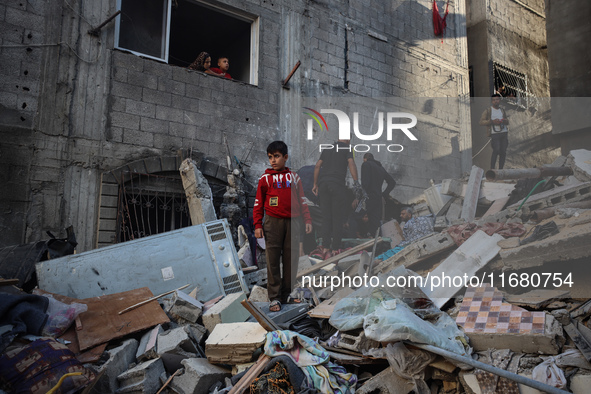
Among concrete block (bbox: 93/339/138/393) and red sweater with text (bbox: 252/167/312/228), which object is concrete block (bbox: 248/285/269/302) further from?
concrete block (bbox: 93/339/138/393)

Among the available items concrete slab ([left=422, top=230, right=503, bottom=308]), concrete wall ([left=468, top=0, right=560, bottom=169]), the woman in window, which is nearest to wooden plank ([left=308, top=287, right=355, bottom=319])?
concrete slab ([left=422, top=230, right=503, bottom=308])

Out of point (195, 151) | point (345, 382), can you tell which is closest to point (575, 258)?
point (345, 382)

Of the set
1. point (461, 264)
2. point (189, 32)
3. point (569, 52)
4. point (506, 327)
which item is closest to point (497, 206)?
point (461, 264)

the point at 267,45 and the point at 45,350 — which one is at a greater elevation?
the point at 267,45

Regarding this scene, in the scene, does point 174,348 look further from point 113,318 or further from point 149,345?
point 113,318

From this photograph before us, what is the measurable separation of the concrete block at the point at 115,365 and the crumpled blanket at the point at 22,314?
605 millimetres

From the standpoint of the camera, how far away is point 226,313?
154 inches

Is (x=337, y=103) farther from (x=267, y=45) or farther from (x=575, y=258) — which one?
(x=575, y=258)

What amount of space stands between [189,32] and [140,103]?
2706 millimetres

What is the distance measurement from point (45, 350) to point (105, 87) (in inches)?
178

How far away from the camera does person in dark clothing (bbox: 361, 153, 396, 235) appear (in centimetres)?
457

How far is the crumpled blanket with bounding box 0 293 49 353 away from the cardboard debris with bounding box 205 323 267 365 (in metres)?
1.35

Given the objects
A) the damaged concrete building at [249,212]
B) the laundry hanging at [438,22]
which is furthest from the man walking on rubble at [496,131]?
the laundry hanging at [438,22]

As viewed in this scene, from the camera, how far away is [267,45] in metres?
8.04
